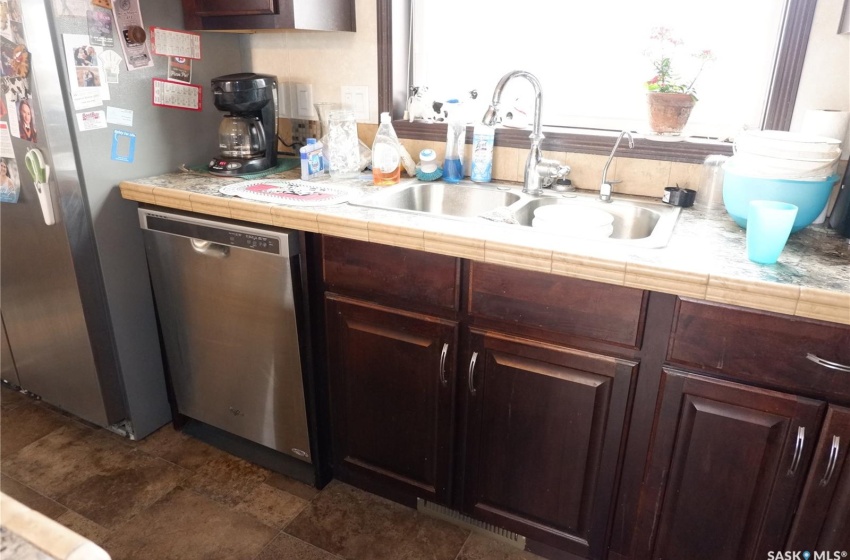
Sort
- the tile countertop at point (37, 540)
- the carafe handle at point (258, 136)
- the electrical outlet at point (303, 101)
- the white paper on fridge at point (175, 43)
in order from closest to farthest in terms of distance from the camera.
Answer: the tile countertop at point (37, 540) < the white paper on fridge at point (175, 43) < the carafe handle at point (258, 136) < the electrical outlet at point (303, 101)

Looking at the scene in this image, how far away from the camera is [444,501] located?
161 centimetres

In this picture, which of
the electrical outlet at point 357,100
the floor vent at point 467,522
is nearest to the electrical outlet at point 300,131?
the electrical outlet at point 357,100

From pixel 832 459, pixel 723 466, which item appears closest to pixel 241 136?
pixel 723 466

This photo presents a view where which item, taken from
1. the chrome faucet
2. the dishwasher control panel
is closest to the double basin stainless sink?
the chrome faucet

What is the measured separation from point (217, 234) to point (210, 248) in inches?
2.7

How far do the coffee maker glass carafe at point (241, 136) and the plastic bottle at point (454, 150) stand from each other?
630 mm

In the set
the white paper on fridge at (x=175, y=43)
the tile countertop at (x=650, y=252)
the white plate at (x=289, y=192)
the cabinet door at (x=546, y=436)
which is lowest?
the cabinet door at (x=546, y=436)

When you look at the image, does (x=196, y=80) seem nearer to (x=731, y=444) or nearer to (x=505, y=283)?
(x=505, y=283)

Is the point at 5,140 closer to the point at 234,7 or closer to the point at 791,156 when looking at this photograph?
the point at 234,7

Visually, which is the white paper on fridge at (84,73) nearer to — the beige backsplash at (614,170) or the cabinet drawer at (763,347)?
the beige backsplash at (614,170)

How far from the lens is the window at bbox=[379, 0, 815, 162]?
5.11 feet

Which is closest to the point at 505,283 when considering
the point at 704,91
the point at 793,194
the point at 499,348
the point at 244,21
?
the point at 499,348

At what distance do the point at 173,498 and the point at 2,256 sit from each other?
3.30 ft

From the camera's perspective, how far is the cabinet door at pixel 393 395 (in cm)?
146
